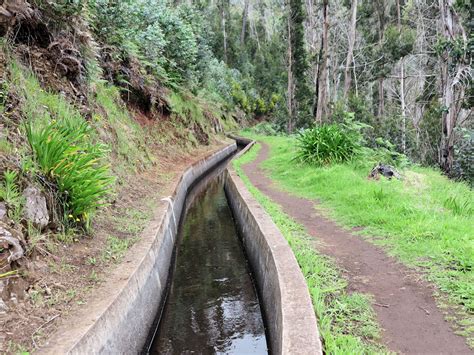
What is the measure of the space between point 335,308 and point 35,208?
11.3 feet

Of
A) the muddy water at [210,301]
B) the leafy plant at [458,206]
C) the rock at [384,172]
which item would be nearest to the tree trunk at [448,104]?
the rock at [384,172]

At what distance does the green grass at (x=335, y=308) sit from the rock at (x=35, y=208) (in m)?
3.13

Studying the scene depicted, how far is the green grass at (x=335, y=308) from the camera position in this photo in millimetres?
3547

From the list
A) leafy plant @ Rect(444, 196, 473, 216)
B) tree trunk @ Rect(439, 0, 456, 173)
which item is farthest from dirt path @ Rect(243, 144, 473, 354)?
tree trunk @ Rect(439, 0, 456, 173)

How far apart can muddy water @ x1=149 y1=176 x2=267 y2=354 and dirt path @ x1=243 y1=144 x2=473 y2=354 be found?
1.37 m

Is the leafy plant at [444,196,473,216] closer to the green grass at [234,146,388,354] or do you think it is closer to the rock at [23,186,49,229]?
the green grass at [234,146,388,354]

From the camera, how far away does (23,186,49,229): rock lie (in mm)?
4602

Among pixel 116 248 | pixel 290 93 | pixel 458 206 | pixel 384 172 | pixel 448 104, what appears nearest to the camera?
pixel 116 248

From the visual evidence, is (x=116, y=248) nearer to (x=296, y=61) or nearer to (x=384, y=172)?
(x=384, y=172)

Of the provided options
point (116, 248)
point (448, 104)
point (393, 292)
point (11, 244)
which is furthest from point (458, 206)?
point (448, 104)

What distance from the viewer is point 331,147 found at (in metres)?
11.2

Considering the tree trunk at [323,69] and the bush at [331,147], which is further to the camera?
the tree trunk at [323,69]

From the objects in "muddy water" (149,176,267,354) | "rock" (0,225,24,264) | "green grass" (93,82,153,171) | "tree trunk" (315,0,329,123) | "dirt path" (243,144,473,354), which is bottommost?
"muddy water" (149,176,267,354)

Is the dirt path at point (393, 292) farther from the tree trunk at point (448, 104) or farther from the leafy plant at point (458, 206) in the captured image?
the tree trunk at point (448, 104)
